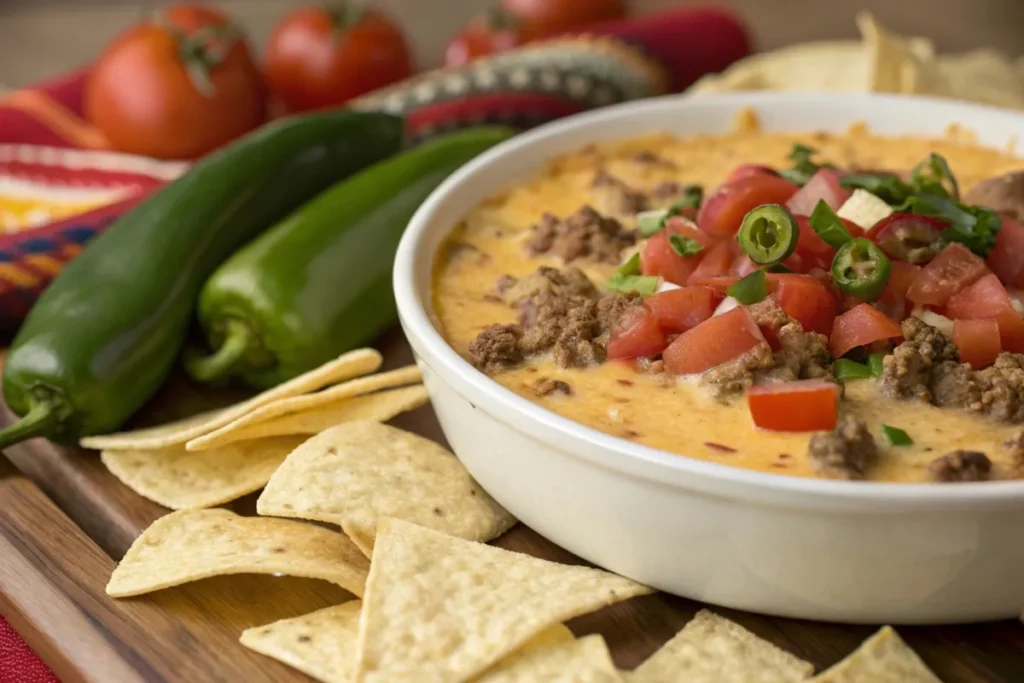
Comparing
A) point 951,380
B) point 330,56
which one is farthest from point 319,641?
point 330,56

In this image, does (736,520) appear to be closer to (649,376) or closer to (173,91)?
(649,376)

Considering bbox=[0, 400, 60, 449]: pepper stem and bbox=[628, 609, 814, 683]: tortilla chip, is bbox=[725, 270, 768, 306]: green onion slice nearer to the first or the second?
bbox=[628, 609, 814, 683]: tortilla chip

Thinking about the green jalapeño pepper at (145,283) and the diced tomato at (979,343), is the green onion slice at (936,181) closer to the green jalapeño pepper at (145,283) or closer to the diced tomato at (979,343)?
the diced tomato at (979,343)

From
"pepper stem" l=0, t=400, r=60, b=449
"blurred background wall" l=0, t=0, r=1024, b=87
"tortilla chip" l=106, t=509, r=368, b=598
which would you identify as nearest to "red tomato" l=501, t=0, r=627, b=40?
"blurred background wall" l=0, t=0, r=1024, b=87

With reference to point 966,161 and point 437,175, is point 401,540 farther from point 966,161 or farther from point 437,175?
point 966,161

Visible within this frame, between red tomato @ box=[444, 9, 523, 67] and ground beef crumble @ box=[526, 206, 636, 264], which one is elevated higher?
ground beef crumble @ box=[526, 206, 636, 264]

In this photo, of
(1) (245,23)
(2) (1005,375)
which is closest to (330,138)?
(2) (1005,375)
